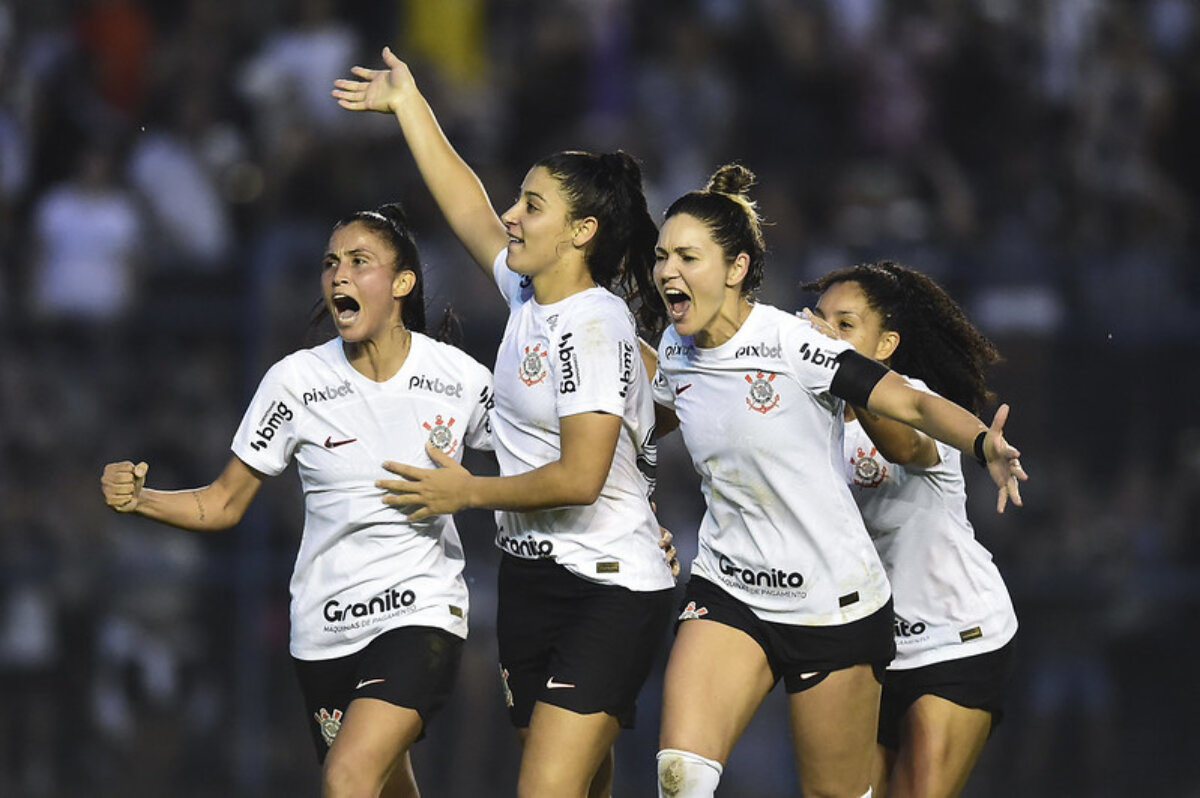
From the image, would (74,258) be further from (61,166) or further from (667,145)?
(667,145)

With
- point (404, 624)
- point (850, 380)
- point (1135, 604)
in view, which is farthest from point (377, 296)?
point (1135, 604)

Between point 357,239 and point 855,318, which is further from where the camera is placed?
point 855,318

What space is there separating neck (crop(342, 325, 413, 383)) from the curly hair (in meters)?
1.30

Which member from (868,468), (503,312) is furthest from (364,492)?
(503,312)

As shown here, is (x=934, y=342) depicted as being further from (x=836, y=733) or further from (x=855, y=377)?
(x=836, y=733)

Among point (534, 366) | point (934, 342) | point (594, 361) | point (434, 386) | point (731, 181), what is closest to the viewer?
point (594, 361)

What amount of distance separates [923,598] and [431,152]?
210 centimetres

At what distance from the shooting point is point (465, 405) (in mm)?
5414

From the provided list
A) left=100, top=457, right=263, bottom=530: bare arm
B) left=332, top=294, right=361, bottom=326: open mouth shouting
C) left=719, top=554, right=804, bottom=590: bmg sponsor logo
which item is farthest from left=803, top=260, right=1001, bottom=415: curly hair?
left=100, top=457, right=263, bottom=530: bare arm

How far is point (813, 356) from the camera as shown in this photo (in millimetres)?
5000

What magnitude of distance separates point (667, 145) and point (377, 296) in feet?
19.6

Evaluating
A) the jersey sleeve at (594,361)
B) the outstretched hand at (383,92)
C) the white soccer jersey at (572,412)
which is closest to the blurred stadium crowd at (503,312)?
the outstretched hand at (383,92)

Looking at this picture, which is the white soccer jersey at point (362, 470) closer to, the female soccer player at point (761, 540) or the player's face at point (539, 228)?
the player's face at point (539, 228)

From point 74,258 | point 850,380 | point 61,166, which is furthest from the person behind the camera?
point 61,166
